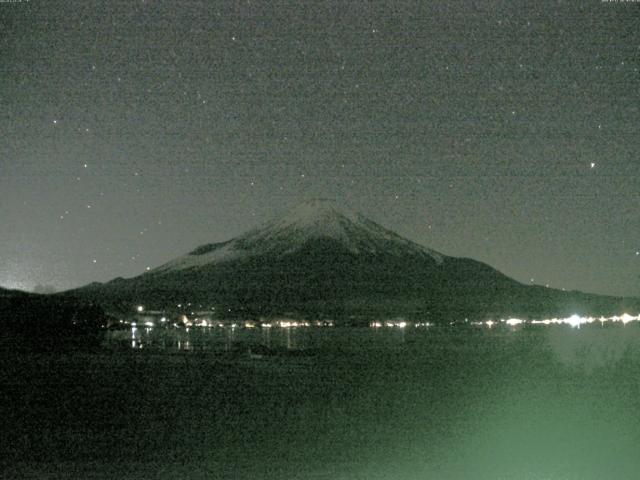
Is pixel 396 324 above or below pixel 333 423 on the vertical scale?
above

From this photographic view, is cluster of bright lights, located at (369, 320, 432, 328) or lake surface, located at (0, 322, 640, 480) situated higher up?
cluster of bright lights, located at (369, 320, 432, 328)

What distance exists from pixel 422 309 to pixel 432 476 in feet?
566

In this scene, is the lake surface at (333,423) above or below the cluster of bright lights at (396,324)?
below

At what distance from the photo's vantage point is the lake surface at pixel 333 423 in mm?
Answer: 12445

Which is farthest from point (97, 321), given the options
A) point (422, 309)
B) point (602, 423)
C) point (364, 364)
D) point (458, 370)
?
point (422, 309)

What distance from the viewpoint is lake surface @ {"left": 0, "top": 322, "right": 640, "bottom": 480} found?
12.4 m

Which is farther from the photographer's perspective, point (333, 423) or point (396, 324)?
point (396, 324)

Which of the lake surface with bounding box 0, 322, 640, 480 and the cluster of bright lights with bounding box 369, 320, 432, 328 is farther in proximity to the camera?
the cluster of bright lights with bounding box 369, 320, 432, 328

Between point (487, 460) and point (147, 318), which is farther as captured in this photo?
point (147, 318)

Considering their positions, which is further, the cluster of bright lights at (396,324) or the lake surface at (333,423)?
the cluster of bright lights at (396,324)

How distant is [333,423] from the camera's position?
1742cm

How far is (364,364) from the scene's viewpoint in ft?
123

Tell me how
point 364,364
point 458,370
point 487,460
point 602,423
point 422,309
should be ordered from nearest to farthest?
point 487,460, point 602,423, point 458,370, point 364,364, point 422,309

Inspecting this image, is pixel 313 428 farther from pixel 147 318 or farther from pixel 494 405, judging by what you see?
pixel 147 318
